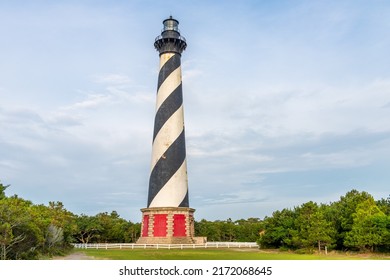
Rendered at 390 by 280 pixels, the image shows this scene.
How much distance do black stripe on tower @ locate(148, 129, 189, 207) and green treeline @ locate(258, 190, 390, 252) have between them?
8.66 m

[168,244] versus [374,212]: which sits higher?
[374,212]

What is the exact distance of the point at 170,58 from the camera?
35.2 m

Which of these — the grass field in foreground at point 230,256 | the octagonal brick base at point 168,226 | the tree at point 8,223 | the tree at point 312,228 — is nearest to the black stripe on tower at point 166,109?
the octagonal brick base at point 168,226

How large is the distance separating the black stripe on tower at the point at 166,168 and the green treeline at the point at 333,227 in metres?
8.66

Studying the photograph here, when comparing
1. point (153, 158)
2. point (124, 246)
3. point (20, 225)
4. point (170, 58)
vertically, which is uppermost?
point (170, 58)

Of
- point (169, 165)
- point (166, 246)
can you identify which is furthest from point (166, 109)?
point (166, 246)

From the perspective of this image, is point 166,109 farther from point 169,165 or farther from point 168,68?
point 169,165

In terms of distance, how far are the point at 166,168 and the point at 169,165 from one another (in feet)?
1.21

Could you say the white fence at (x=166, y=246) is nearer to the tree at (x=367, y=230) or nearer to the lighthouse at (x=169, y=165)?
the lighthouse at (x=169, y=165)

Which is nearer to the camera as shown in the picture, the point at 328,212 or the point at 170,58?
the point at 328,212

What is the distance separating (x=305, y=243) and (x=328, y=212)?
3.41m

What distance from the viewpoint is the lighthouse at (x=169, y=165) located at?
A: 104 feet
